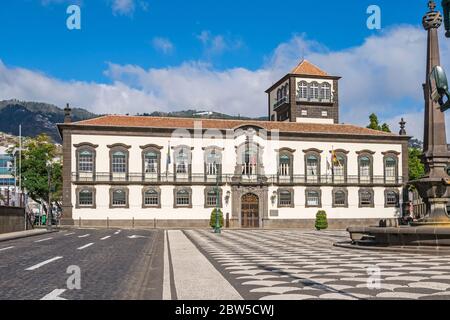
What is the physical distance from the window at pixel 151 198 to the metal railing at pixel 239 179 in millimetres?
978

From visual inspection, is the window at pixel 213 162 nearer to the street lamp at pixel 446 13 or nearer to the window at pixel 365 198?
the window at pixel 365 198

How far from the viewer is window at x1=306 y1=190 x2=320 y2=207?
55.2m

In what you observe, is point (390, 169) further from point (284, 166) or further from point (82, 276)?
point (82, 276)

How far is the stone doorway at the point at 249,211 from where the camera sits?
53781 mm

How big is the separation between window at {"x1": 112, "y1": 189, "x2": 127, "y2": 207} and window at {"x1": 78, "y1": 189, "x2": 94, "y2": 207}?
203 cm

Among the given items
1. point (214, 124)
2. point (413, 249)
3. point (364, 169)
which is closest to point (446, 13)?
point (413, 249)

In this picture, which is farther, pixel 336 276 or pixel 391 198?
pixel 391 198

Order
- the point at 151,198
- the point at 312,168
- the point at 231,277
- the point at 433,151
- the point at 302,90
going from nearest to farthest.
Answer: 1. the point at 231,277
2. the point at 433,151
3. the point at 151,198
4. the point at 312,168
5. the point at 302,90

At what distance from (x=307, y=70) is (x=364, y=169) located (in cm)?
1391

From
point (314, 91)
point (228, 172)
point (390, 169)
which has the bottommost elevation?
point (228, 172)

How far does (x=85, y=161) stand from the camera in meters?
50.8

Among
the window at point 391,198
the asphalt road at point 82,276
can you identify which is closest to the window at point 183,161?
the window at point 391,198

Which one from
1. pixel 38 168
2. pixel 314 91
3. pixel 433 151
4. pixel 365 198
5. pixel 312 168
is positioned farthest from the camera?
pixel 314 91
